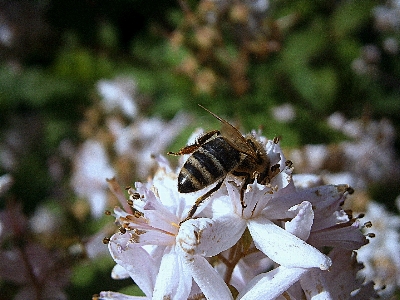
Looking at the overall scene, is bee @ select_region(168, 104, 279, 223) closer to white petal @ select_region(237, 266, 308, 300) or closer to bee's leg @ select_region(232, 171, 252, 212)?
bee's leg @ select_region(232, 171, 252, 212)

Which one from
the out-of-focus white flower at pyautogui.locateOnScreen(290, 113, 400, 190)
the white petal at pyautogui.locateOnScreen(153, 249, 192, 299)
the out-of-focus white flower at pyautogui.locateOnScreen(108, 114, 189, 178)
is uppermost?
the out-of-focus white flower at pyautogui.locateOnScreen(108, 114, 189, 178)

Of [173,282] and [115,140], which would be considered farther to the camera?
[115,140]

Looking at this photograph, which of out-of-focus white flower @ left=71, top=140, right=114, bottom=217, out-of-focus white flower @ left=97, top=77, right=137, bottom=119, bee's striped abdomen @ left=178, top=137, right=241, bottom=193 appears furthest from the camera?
out-of-focus white flower @ left=97, top=77, right=137, bottom=119

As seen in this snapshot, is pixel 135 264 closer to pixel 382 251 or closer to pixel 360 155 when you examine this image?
pixel 382 251

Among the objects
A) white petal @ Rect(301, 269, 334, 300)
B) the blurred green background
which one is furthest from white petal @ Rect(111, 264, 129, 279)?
the blurred green background

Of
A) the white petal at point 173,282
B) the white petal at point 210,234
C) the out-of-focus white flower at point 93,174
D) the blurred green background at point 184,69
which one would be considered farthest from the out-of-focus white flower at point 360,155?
the white petal at point 173,282

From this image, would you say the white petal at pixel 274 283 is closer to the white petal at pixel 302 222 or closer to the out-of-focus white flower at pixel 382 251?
the white petal at pixel 302 222

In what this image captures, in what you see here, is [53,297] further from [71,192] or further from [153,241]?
[71,192]

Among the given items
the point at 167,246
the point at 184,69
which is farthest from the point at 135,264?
the point at 184,69

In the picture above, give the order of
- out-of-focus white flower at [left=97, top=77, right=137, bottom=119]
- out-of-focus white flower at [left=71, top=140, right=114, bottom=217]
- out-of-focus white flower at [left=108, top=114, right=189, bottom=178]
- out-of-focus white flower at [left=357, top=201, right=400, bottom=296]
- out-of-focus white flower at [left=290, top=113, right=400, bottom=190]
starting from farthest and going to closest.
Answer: out-of-focus white flower at [left=97, top=77, right=137, bottom=119] < out-of-focus white flower at [left=71, top=140, right=114, bottom=217] < out-of-focus white flower at [left=108, top=114, right=189, bottom=178] < out-of-focus white flower at [left=290, top=113, right=400, bottom=190] < out-of-focus white flower at [left=357, top=201, right=400, bottom=296]
